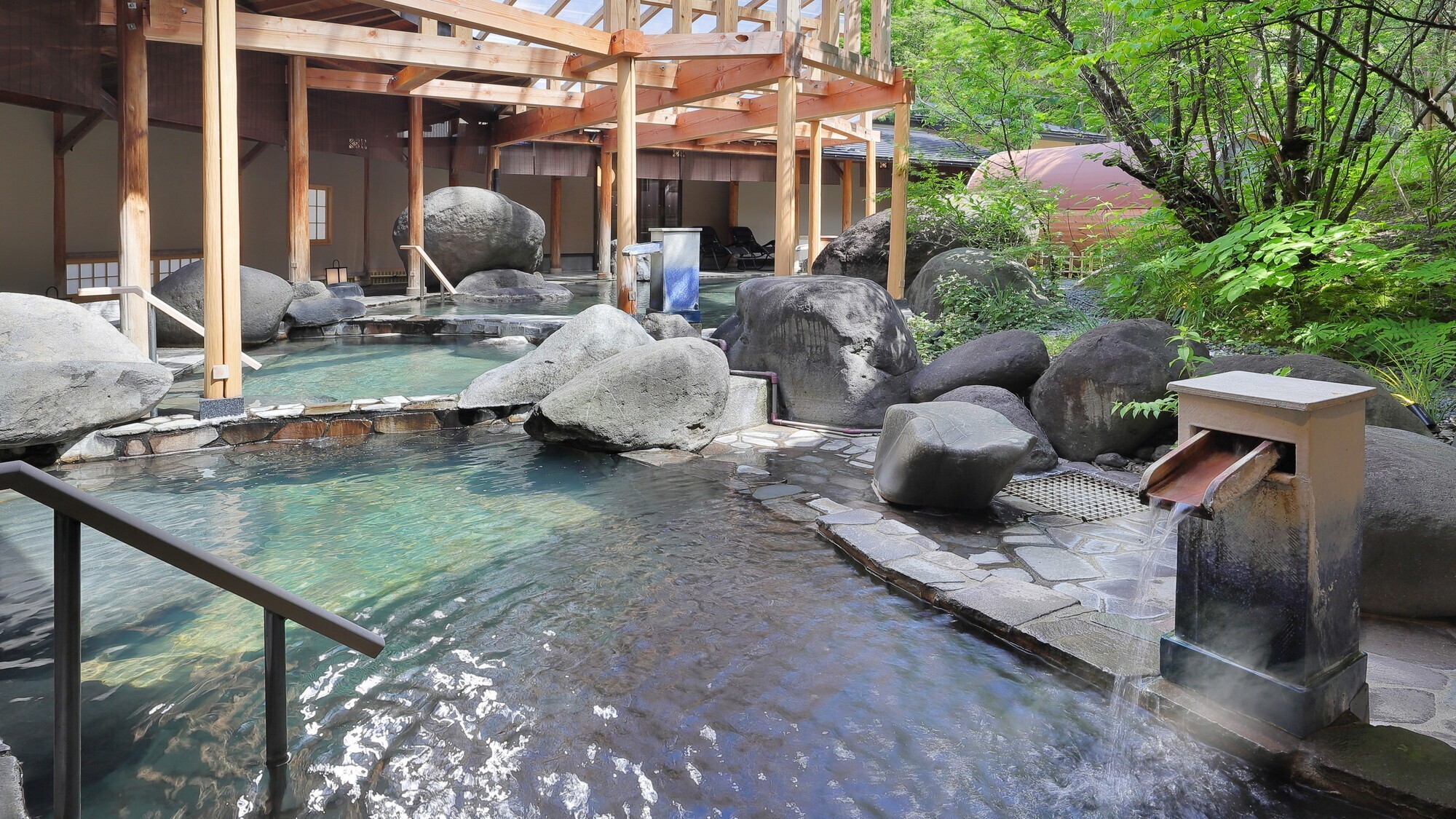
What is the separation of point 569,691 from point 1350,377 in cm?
414

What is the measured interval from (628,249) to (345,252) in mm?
9532

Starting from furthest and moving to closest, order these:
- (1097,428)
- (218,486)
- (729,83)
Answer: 1. (729,83)
2. (1097,428)
3. (218,486)

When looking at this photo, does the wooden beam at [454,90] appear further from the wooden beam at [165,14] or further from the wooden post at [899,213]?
the wooden post at [899,213]

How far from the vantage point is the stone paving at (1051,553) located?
3285mm

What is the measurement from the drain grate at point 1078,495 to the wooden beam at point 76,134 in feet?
35.9

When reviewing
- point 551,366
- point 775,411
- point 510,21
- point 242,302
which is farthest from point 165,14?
point 775,411

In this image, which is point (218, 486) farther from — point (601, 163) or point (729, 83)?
point (601, 163)

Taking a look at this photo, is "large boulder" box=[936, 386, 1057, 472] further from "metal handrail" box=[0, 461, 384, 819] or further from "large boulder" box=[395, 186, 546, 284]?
"large boulder" box=[395, 186, 546, 284]

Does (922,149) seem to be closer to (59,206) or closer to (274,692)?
(59,206)

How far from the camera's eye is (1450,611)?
3762 mm

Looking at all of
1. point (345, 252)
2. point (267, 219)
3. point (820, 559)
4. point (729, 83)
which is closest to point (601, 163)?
point (345, 252)

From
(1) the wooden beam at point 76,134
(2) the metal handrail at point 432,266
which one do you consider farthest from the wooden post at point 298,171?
(2) the metal handrail at point 432,266

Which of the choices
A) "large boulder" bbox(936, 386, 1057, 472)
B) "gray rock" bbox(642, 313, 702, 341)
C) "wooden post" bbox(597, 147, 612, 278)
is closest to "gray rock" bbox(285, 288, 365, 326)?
"gray rock" bbox(642, 313, 702, 341)

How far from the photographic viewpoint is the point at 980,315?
952 cm
